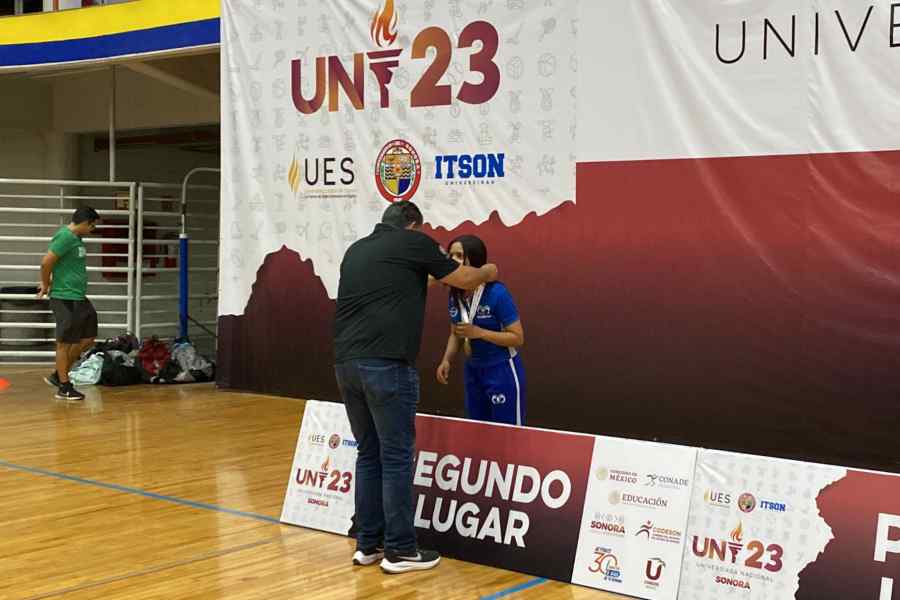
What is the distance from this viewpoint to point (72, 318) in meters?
10.5

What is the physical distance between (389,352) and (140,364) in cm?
773

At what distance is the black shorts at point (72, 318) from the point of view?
10.5 m

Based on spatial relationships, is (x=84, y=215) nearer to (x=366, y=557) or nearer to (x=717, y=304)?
(x=717, y=304)

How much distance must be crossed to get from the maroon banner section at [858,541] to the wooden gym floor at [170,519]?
3.13 feet

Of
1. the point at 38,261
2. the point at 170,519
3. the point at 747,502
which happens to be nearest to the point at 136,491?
the point at 170,519

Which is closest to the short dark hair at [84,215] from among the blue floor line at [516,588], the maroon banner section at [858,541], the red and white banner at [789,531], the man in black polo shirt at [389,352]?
the man in black polo shirt at [389,352]

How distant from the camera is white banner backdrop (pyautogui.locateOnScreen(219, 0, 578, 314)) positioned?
356 inches

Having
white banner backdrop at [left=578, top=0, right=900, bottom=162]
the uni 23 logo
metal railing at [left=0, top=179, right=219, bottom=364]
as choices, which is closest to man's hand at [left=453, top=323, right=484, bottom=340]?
white banner backdrop at [left=578, top=0, right=900, bottom=162]

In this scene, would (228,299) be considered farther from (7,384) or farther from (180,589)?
(180,589)

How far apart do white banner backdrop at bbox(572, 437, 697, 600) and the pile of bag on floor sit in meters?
8.00

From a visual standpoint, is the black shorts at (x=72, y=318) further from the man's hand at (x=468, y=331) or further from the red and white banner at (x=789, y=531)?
the red and white banner at (x=789, y=531)

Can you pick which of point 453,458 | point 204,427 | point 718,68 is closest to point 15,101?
point 204,427

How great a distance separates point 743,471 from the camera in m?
4.52

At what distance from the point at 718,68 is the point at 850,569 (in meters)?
4.77
